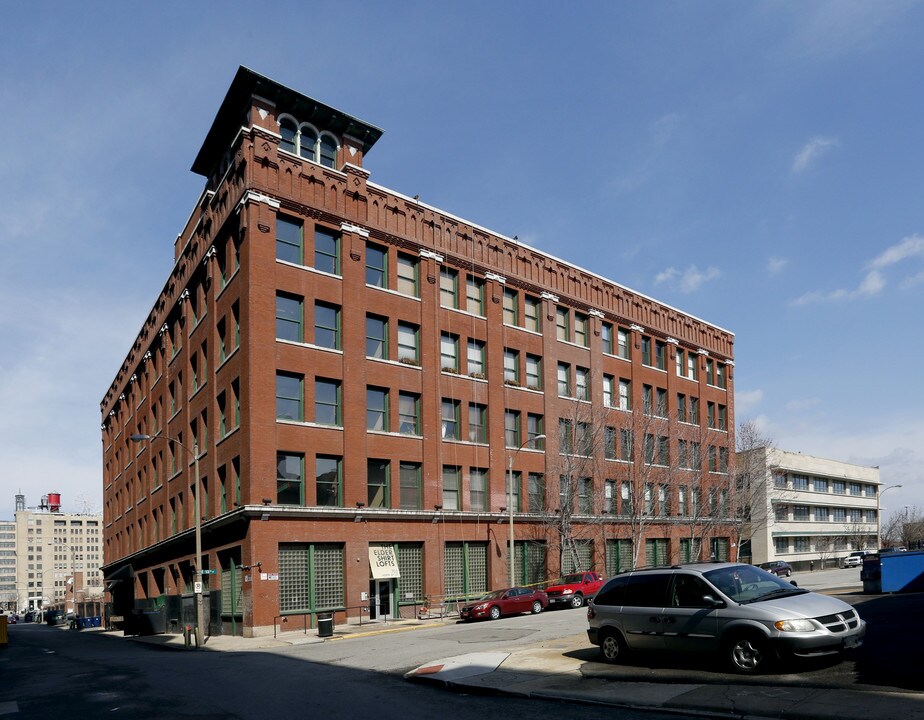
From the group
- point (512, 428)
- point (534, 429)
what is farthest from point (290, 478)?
point (534, 429)

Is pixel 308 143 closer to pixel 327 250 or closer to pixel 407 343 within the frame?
pixel 327 250

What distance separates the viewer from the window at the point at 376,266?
4381 cm

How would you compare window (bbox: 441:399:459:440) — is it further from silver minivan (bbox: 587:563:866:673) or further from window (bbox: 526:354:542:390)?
silver minivan (bbox: 587:563:866:673)

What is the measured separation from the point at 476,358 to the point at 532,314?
6277 mm

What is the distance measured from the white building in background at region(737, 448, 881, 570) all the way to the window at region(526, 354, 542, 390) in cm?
3763

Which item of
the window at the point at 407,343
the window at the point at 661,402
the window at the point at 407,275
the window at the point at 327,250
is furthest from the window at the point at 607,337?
the window at the point at 327,250

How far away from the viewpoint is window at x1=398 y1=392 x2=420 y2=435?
43438 millimetres

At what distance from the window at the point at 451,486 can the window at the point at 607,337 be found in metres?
17.3

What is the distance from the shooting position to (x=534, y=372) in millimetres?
52031

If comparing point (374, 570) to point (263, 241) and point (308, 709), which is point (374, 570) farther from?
point (308, 709)

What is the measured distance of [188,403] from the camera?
5019cm

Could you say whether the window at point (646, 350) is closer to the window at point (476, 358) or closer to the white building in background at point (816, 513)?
the window at point (476, 358)

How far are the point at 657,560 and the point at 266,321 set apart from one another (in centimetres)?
3452

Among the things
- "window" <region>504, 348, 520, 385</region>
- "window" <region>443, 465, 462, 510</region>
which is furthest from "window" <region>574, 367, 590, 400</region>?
"window" <region>443, 465, 462, 510</region>
